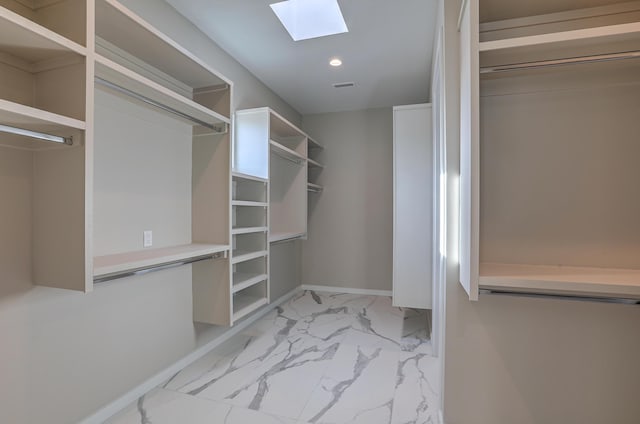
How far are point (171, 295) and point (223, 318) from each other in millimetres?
409

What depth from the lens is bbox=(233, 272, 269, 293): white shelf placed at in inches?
96.3

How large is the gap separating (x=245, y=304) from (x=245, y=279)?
0.21 metres

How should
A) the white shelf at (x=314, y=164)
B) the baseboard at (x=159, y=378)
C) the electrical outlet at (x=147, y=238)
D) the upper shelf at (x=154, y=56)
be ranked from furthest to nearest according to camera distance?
the white shelf at (x=314, y=164) → the electrical outlet at (x=147, y=238) → the baseboard at (x=159, y=378) → the upper shelf at (x=154, y=56)

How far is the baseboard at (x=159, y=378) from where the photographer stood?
1742mm

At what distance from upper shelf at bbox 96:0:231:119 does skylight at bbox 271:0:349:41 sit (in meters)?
0.72

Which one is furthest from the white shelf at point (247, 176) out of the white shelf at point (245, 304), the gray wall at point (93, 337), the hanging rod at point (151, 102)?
the white shelf at point (245, 304)

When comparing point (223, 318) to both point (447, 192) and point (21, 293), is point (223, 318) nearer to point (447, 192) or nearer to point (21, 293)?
point (21, 293)

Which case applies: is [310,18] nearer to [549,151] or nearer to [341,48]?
[341,48]

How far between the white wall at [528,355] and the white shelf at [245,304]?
151 centimetres

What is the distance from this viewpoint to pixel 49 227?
140 centimetres

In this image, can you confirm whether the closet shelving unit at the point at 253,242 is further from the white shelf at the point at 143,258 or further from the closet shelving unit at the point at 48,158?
the closet shelving unit at the point at 48,158

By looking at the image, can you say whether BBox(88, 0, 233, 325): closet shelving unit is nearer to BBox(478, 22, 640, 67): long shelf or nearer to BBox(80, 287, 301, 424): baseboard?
BBox(80, 287, 301, 424): baseboard

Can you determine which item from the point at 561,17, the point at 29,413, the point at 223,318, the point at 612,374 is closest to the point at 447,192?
the point at 561,17

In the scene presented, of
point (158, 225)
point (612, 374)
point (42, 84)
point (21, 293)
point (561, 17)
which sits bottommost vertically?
point (612, 374)
